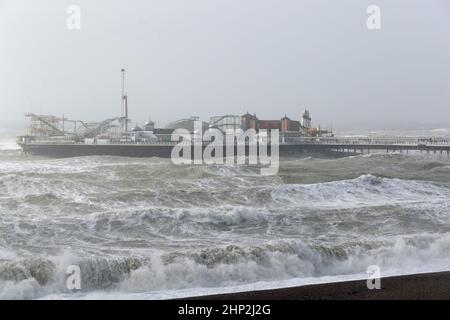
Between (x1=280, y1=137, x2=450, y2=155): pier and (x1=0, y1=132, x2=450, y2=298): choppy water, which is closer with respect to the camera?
(x1=0, y1=132, x2=450, y2=298): choppy water

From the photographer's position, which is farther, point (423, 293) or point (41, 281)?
point (41, 281)

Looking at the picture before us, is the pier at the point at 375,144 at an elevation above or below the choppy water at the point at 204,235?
above

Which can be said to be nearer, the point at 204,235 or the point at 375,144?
the point at 204,235

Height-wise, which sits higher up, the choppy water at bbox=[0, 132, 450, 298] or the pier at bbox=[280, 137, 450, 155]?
the pier at bbox=[280, 137, 450, 155]

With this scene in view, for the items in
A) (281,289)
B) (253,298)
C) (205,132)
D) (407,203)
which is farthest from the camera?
(205,132)

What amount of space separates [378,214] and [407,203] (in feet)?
9.91

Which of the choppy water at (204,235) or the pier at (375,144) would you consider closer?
the choppy water at (204,235)

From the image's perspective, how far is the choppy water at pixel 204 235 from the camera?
1038 cm

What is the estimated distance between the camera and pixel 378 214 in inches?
700

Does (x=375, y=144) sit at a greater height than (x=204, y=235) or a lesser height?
greater

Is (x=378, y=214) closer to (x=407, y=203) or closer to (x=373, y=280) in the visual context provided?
(x=407, y=203)

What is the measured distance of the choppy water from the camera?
10.4 m

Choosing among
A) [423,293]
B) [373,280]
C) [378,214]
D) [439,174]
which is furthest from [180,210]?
[439,174]

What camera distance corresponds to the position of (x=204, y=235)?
1456cm
